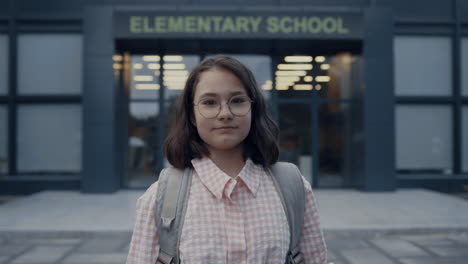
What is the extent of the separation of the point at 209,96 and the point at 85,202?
910 centimetres

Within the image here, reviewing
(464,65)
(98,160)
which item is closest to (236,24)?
(98,160)

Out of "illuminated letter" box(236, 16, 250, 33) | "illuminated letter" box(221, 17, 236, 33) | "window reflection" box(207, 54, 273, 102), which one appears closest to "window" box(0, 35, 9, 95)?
"illuminated letter" box(221, 17, 236, 33)

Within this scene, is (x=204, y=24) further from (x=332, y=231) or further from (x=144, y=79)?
(x=332, y=231)

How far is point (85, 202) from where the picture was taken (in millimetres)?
9609

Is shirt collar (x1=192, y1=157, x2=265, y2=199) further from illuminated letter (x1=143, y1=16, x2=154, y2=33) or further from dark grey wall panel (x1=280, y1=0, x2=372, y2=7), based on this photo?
dark grey wall panel (x1=280, y1=0, x2=372, y2=7)

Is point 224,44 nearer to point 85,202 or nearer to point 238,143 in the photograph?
point 85,202

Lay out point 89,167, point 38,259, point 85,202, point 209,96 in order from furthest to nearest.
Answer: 1. point 89,167
2. point 85,202
3. point 38,259
4. point 209,96

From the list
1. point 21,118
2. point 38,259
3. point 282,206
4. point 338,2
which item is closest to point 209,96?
point 282,206

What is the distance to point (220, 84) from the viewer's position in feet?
4.65

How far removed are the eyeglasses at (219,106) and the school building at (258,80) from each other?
32.6ft

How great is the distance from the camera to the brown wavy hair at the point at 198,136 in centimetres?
147

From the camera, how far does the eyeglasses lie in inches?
55.0

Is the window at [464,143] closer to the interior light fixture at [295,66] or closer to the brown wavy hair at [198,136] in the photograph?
the interior light fixture at [295,66]

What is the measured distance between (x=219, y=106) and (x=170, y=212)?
41cm
